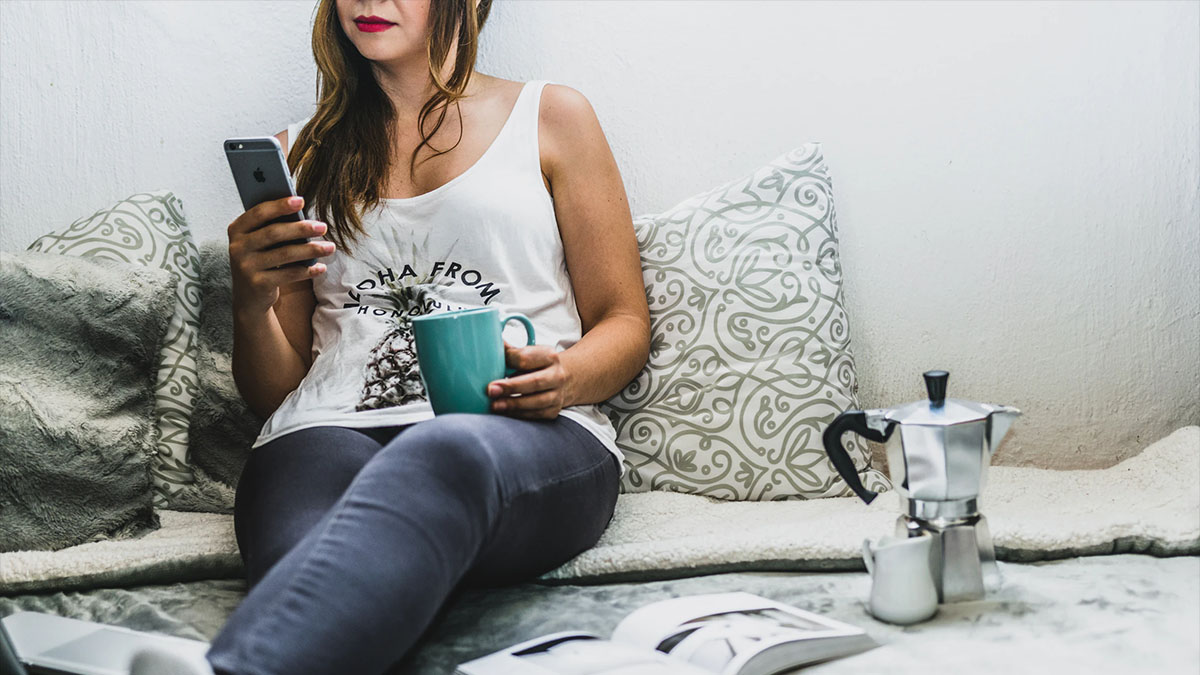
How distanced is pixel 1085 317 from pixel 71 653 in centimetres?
135

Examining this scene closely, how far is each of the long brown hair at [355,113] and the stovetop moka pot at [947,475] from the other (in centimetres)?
68

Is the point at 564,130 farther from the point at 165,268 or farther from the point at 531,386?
the point at 165,268

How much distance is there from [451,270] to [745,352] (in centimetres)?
40

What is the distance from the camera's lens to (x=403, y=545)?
719mm

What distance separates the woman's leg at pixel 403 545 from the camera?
659 millimetres

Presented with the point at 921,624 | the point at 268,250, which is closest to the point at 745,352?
the point at 921,624

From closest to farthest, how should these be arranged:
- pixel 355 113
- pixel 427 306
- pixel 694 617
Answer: pixel 694 617, pixel 427 306, pixel 355 113

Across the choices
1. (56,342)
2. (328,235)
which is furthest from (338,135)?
(56,342)

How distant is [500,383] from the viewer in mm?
911

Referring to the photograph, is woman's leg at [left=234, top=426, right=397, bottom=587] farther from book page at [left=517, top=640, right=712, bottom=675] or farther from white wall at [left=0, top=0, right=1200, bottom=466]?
white wall at [left=0, top=0, right=1200, bottom=466]

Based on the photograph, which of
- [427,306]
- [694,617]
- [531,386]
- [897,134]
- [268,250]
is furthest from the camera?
[897,134]

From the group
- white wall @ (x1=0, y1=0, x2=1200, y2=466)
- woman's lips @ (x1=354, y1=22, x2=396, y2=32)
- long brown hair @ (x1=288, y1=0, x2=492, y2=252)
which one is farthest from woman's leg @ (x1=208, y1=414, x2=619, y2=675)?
white wall @ (x1=0, y1=0, x2=1200, y2=466)

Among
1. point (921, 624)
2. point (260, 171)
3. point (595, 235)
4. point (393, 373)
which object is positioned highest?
point (260, 171)

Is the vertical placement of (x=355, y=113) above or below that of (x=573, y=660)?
above
